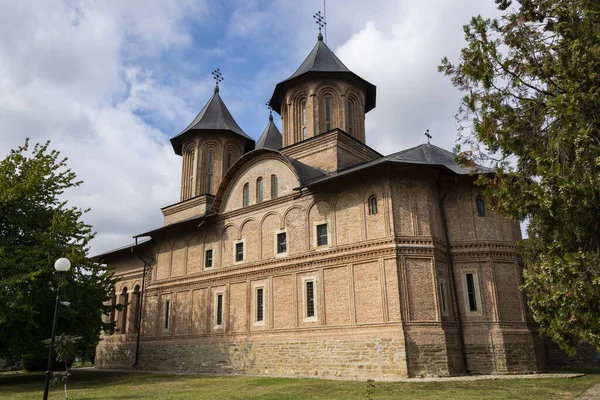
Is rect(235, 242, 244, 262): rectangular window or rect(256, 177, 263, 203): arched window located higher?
rect(256, 177, 263, 203): arched window

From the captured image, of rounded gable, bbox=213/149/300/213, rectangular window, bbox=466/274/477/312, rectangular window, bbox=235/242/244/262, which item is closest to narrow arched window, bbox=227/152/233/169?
rounded gable, bbox=213/149/300/213

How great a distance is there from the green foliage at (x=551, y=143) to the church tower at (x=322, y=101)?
41.3 ft

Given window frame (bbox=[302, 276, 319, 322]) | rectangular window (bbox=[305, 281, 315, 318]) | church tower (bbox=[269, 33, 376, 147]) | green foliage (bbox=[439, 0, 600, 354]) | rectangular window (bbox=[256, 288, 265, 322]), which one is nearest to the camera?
green foliage (bbox=[439, 0, 600, 354])

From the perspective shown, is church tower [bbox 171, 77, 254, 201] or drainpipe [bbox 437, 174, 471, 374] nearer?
drainpipe [bbox 437, 174, 471, 374]

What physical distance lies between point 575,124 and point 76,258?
1563 cm

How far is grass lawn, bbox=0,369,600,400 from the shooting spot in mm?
11172

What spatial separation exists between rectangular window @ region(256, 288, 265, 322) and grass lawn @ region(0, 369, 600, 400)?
3.06 m

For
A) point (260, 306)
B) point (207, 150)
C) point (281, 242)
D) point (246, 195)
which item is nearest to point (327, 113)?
point (246, 195)

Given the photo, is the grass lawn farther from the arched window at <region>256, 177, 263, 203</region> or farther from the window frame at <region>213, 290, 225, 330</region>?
the arched window at <region>256, 177, 263, 203</region>

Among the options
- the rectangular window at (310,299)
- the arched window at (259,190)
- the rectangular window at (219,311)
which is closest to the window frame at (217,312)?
the rectangular window at (219,311)

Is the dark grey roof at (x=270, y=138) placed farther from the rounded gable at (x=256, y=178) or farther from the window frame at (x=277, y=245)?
the window frame at (x=277, y=245)

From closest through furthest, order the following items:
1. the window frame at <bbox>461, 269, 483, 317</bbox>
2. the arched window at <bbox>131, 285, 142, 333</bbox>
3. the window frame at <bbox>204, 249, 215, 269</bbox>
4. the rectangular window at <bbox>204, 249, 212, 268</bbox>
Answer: the window frame at <bbox>461, 269, 483, 317</bbox> < the window frame at <bbox>204, 249, 215, 269</bbox> < the rectangular window at <bbox>204, 249, 212, 268</bbox> < the arched window at <bbox>131, 285, 142, 333</bbox>

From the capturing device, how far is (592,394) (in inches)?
440

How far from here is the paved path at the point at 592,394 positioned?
10627mm
